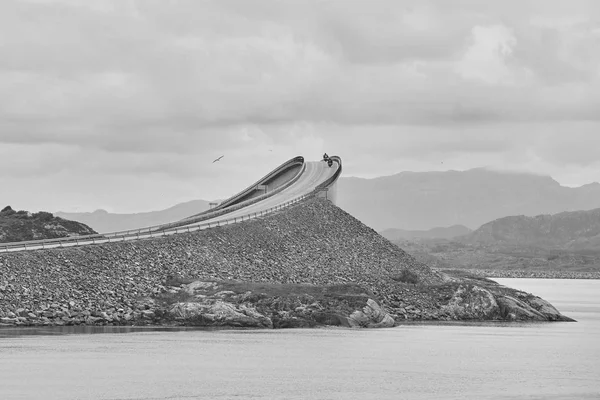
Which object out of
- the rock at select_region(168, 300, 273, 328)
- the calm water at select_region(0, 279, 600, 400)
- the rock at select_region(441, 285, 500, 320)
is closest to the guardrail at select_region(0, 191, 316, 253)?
the rock at select_region(168, 300, 273, 328)

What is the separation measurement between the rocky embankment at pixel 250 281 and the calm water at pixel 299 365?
6.28 m

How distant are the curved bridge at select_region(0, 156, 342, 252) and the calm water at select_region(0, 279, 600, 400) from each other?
72.3 feet

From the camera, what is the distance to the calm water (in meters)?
66.8

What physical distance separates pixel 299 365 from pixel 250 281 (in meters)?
42.6

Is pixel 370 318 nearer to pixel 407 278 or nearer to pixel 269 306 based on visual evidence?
pixel 269 306

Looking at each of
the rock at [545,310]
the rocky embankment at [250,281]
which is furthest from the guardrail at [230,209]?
the rock at [545,310]

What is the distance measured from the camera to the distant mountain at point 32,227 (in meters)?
Result: 154

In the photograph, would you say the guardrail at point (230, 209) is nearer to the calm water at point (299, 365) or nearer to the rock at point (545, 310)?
the calm water at point (299, 365)

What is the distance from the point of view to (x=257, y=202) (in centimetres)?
16050

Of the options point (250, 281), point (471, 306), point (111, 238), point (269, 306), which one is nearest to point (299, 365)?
point (269, 306)

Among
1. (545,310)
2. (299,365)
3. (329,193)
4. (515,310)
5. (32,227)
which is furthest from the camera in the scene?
(329,193)

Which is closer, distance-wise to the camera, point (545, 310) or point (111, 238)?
point (111, 238)

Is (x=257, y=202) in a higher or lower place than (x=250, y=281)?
higher

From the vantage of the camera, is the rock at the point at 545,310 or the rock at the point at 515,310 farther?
the rock at the point at 545,310
